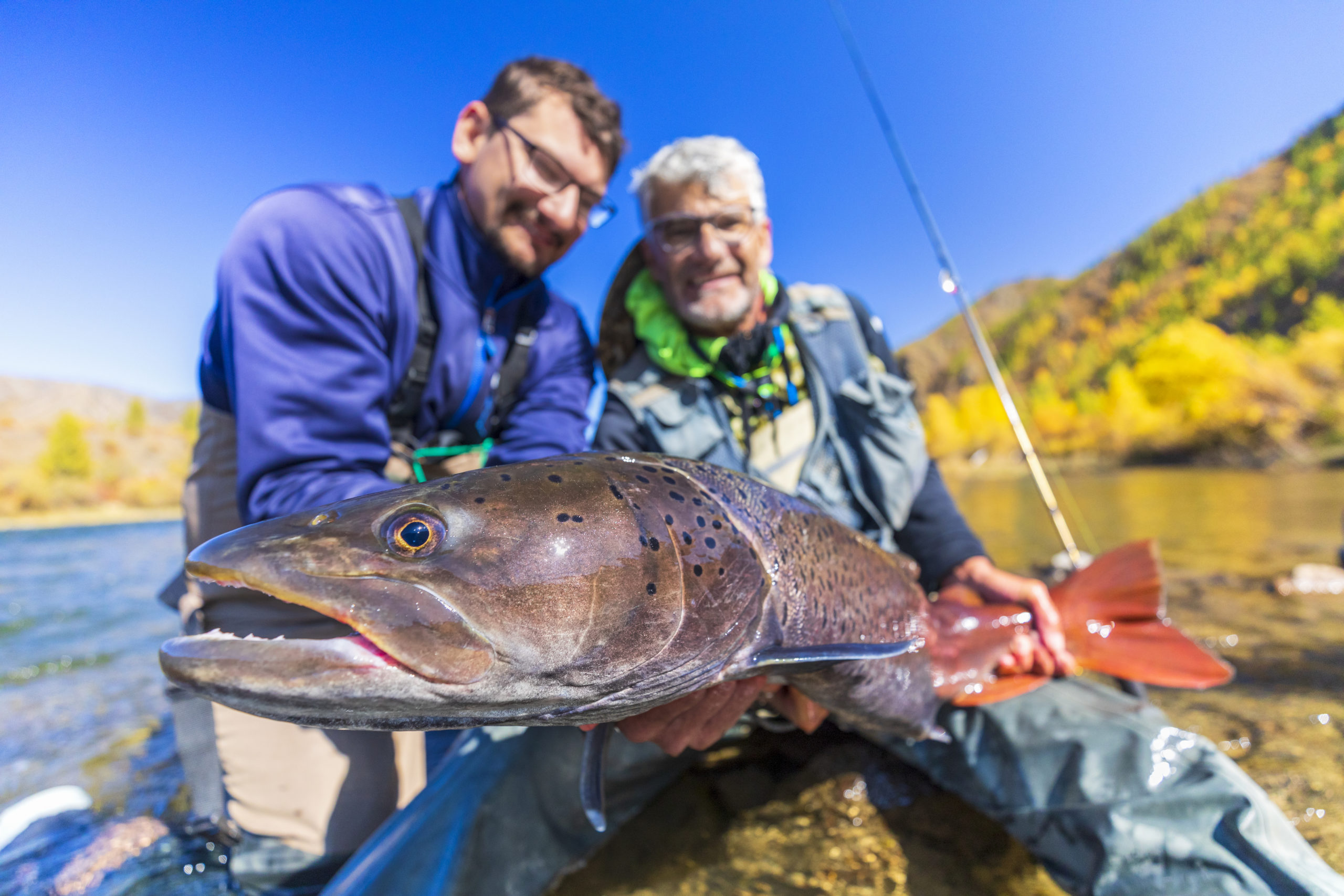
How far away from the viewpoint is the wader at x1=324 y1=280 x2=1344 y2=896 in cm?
151

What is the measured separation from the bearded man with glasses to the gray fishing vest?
0.59 m

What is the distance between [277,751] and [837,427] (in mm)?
3013

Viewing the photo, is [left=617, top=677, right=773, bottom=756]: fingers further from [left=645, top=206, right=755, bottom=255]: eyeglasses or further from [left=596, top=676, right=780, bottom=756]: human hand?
[left=645, top=206, right=755, bottom=255]: eyeglasses

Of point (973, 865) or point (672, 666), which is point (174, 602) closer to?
point (672, 666)

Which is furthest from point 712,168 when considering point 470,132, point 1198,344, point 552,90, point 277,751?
point 1198,344

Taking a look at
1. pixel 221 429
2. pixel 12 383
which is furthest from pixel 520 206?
pixel 12 383

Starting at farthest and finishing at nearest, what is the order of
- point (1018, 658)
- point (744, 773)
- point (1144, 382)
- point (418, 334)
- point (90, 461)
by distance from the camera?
point (90, 461)
point (1144, 382)
point (418, 334)
point (744, 773)
point (1018, 658)

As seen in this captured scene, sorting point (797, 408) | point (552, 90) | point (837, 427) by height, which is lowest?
point (837, 427)

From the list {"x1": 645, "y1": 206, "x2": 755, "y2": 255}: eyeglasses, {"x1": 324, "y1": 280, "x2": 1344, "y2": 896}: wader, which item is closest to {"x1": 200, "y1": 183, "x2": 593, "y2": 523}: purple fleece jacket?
{"x1": 645, "y1": 206, "x2": 755, "y2": 255}: eyeglasses

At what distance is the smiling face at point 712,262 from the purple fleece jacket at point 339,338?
859 millimetres

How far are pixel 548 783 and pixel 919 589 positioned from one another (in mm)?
1578

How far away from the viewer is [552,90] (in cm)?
295

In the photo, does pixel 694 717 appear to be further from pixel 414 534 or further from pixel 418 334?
pixel 418 334

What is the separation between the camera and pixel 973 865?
76.7 inches
